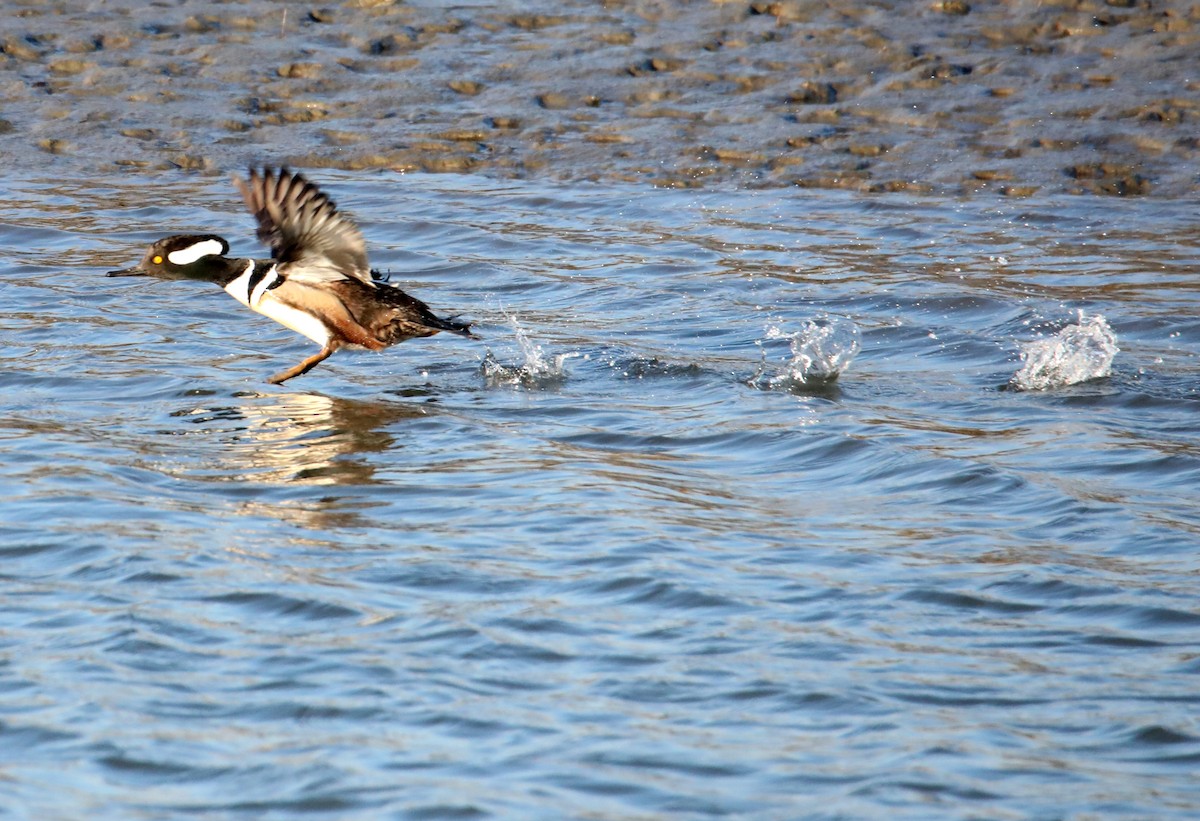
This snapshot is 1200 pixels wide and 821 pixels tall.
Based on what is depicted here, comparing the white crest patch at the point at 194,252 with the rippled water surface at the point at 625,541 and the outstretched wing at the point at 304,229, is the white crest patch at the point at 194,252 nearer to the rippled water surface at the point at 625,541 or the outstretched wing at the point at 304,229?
the rippled water surface at the point at 625,541

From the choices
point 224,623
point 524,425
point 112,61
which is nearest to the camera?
point 224,623

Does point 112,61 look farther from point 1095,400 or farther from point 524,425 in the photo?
point 1095,400

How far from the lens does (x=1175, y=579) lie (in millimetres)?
5309

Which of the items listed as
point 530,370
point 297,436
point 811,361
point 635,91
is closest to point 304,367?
point 297,436

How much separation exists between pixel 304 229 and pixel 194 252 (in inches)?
45.5

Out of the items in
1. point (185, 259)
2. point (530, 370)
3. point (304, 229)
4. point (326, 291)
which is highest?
point (304, 229)

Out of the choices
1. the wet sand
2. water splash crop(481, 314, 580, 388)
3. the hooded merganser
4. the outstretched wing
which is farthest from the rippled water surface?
the wet sand

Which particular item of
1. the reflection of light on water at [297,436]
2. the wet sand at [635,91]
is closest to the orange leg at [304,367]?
the reflection of light on water at [297,436]

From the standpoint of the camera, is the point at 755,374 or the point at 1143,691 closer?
the point at 1143,691

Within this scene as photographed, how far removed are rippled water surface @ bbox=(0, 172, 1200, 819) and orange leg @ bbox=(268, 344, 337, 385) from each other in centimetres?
8

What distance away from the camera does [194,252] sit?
8773 mm

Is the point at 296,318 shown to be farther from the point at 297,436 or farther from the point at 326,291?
the point at 297,436

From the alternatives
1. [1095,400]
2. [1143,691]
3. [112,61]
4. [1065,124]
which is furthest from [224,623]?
[112,61]

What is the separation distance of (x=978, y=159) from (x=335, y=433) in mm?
6006
